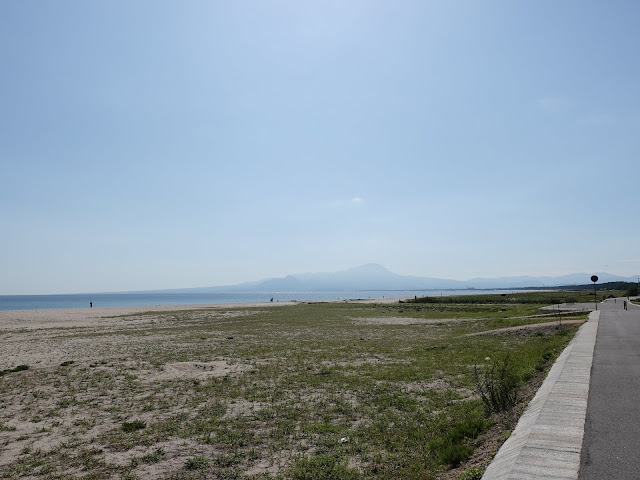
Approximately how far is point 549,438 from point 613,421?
6.46ft

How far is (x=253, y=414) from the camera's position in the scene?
12.2 metres

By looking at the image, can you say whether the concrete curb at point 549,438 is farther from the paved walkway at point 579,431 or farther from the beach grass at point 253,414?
the beach grass at point 253,414

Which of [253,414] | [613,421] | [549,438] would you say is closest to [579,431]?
[549,438]

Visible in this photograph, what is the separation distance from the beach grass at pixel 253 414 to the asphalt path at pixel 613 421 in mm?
1845

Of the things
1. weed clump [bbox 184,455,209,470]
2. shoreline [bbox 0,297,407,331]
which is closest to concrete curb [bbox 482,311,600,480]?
weed clump [bbox 184,455,209,470]

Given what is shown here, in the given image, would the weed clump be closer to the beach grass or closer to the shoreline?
the beach grass

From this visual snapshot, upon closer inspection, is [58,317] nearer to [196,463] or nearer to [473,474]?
[196,463]

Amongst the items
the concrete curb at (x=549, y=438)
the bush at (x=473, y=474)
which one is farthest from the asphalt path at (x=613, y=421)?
the bush at (x=473, y=474)

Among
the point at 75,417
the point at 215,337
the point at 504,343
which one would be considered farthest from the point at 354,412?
the point at 215,337

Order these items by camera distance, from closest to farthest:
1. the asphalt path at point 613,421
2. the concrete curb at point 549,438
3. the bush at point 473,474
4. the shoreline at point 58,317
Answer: the concrete curb at point 549,438 < the asphalt path at point 613,421 < the bush at point 473,474 < the shoreline at point 58,317

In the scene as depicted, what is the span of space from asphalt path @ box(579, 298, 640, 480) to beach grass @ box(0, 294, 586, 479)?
6.05 ft

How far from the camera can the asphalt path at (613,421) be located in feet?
18.5

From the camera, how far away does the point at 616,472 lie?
5.48 metres

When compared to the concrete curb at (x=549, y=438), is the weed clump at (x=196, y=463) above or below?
below
